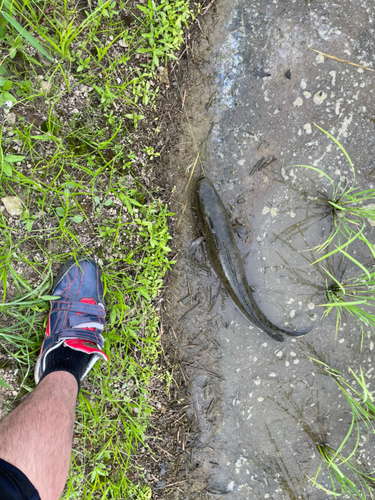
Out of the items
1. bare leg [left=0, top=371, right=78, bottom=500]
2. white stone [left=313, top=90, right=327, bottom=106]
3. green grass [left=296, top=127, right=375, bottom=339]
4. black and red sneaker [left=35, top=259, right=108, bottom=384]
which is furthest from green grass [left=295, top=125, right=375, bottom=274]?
bare leg [left=0, top=371, right=78, bottom=500]

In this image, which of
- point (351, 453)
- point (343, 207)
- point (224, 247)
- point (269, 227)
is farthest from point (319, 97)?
point (351, 453)

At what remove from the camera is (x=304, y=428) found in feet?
12.6

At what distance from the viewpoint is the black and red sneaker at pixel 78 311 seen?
322 centimetres

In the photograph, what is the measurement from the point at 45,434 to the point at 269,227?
3.09 metres

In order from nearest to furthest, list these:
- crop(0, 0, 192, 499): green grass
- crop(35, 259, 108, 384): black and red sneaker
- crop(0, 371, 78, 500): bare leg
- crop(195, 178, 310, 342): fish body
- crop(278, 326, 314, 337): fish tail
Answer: crop(0, 371, 78, 500): bare leg → crop(0, 0, 192, 499): green grass → crop(35, 259, 108, 384): black and red sneaker → crop(195, 178, 310, 342): fish body → crop(278, 326, 314, 337): fish tail

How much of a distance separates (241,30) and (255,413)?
14.8 feet

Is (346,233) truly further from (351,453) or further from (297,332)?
(351,453)

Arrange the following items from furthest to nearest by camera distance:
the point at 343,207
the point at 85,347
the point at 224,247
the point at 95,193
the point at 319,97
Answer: the point at 343,207
the point at 319,97
the point at 224,247
the point at 95,193
the point at 85,347

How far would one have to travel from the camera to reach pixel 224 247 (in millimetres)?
3459

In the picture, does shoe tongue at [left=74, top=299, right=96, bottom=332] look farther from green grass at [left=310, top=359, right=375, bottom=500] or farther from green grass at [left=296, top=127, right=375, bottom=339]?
green grass at [left=310, top=359, right=375, bottom=500]

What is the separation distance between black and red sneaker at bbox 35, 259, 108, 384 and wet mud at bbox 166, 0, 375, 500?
846mm

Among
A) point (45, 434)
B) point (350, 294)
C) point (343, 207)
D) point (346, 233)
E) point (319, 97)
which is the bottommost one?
point (45, 434)

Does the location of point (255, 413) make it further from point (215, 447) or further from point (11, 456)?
point (11, 456)

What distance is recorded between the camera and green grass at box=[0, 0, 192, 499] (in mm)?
3062
